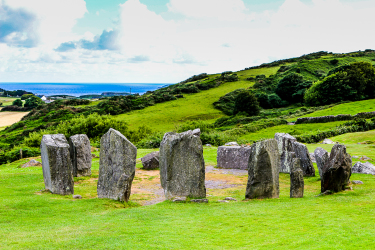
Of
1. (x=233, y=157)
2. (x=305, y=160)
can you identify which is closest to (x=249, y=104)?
(x=233, y=157)

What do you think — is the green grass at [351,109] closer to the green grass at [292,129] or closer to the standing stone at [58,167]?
the green grass at [292,129]

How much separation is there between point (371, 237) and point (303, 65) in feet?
377

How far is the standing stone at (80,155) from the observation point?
20.8 meters

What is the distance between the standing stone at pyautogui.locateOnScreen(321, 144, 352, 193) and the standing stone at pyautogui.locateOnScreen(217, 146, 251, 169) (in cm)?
1023

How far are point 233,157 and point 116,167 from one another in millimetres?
12614

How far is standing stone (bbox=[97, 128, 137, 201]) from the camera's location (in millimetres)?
14266

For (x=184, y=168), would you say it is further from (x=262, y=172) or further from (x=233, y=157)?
(x=233, y=157)

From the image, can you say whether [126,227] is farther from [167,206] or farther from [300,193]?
[300,193]

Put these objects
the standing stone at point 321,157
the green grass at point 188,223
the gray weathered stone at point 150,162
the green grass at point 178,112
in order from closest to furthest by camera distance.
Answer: the green grass at point 188,223 < the standing stone at point 321,157 < the gray weathered stone at point 150,162 < the green grass at point 178,112

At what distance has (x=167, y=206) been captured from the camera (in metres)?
13.6

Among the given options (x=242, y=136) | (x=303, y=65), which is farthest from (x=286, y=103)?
(x=242, y=136)

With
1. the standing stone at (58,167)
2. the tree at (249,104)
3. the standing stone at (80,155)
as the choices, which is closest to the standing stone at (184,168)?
the standing stone at (58,167)

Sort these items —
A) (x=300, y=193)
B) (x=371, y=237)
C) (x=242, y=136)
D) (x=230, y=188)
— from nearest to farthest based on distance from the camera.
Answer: (x=371, y=237) < (x=300, y=193) < (x=230, y=188) < (x=242, y=136)

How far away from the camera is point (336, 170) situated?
14.4m
